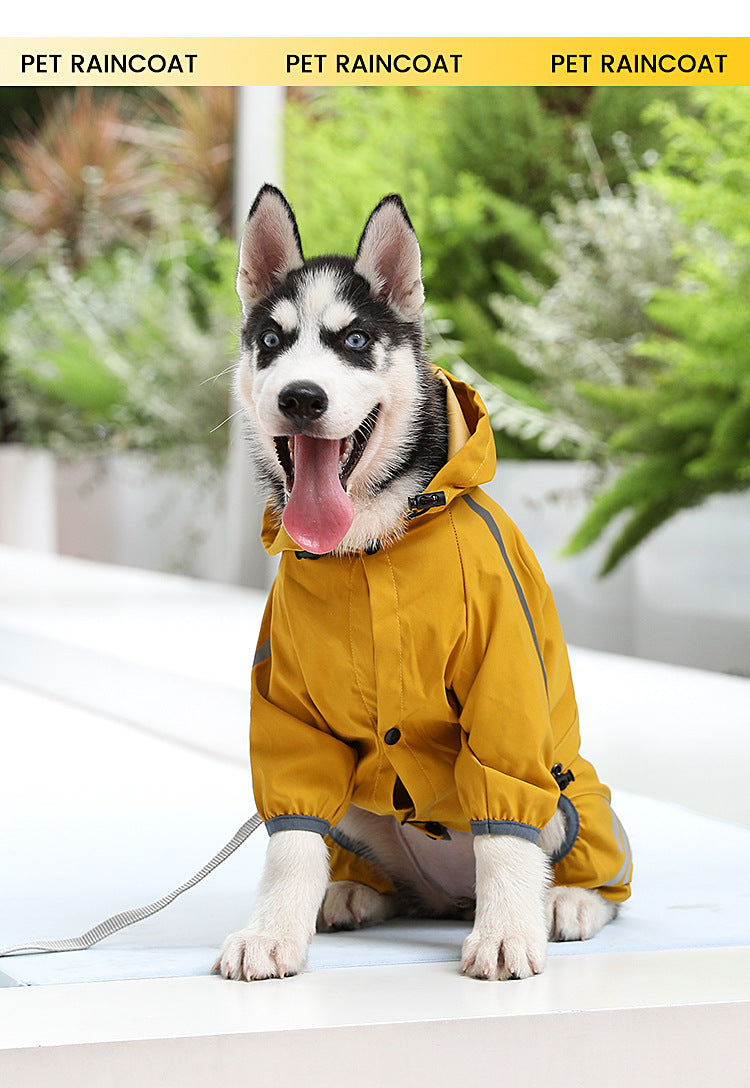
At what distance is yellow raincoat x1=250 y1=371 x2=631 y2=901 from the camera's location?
Answer: 46.8 inches

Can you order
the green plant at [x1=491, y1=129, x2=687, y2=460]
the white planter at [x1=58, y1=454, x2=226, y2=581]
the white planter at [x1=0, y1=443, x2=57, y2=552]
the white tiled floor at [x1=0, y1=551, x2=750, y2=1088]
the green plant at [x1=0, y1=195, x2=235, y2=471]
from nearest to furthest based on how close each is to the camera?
1. the white tiled floor at [x1=0, y1=551, x2=750, y2=1088]
2. the green plant at [x1=491, y1=129, x2=687, y2=460]
3. the green plant at [x1=0, y1=195, x2=235, y2=471]
4. the white planter at [x1=58, y1=454, x2=226, y2=581]
5. the white planter at [x1=0, y1=443, x2=57, y2=552]

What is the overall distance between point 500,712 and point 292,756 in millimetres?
208

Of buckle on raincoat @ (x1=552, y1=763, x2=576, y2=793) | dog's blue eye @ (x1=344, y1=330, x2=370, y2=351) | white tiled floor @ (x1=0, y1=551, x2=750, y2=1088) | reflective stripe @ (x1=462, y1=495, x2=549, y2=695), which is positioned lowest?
white tiled floor @ (x1=0, y1=551, x2=750, y2=1088)

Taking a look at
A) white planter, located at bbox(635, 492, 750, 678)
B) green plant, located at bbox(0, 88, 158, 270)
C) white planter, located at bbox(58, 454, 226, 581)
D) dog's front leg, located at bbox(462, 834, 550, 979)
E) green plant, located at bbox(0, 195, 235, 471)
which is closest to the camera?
dog's front leg, located at bbox(462, 834, 550, 979)

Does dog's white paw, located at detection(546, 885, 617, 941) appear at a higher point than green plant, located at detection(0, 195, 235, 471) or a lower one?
lower

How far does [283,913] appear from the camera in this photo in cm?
118

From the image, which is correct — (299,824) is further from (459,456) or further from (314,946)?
(459,456)

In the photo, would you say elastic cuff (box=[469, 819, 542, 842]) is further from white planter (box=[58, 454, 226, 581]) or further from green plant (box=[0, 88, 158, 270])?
green plant (box=[0, 88, 158, 270])

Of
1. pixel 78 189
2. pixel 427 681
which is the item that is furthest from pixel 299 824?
pixel 78 189

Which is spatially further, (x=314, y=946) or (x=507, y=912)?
(x=314, y=946)

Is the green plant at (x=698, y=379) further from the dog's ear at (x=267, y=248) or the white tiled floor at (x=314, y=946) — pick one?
the dog's ear at (x=267, y=248)

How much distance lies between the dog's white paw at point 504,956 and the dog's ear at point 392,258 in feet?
1.99

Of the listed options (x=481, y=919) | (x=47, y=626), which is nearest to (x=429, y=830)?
(x=481, y=919)

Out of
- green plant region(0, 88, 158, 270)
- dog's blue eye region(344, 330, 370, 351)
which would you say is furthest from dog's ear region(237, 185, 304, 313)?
green plant region(0, 88, 158, 270)
